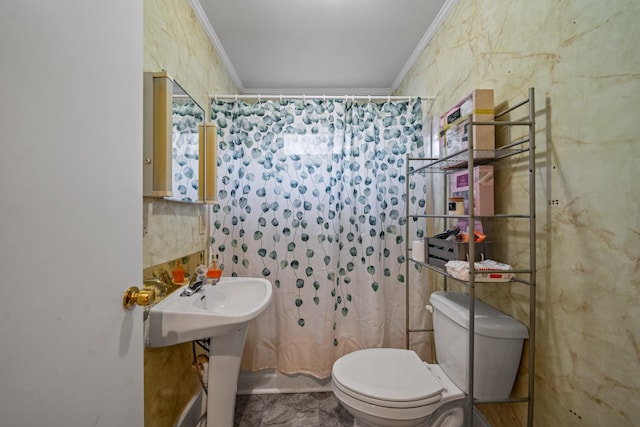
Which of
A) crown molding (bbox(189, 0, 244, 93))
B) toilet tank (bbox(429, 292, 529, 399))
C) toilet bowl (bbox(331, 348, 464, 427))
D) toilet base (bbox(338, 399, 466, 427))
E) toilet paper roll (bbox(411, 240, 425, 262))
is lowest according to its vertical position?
toilet base (bbox(338, 399, 466, 427))

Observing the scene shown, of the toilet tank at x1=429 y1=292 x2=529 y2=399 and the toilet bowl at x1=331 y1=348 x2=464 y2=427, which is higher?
the toilet tank at x1=429 y1=292 x2=529 y2=399

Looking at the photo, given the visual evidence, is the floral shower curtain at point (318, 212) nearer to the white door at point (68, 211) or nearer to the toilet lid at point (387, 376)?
the toilet lid at point (387, 376)

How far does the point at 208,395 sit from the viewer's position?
1388 millimetres

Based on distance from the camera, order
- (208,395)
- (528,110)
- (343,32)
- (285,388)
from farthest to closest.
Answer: (285,388) → (343,32) → (208,395) → (528,110)

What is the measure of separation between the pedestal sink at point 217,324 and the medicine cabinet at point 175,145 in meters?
0.49

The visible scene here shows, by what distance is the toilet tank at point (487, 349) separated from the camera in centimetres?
108

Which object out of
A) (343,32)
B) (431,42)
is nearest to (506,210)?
(431,42)

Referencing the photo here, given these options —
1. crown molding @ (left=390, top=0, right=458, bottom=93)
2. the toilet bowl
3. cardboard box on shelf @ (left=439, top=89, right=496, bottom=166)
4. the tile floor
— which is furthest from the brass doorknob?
crown molding @ (left=390, top=0, right=458, bottom=93)

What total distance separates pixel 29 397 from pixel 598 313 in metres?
1.31

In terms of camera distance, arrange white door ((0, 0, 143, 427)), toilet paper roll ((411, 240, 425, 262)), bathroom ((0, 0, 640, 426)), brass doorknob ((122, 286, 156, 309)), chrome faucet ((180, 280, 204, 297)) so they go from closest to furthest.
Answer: white door ((0, 0, 143, 427))
brass doorknob ((122, 286, 156, 309))
bathroom ((0, 0, 640, 426))
chrome faucet ((180, 280, 204, 297))
toilet paper roll ((411, 240, 425, 262))

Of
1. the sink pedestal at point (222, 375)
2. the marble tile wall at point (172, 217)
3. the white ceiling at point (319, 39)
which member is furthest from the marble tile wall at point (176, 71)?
the sink pedestal at point (222, 375)

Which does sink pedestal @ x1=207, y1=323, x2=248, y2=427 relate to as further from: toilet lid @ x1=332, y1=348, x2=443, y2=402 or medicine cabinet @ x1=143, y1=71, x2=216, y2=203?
medicine cabinet @ x1=143, y1=71, x2=216, y2=203

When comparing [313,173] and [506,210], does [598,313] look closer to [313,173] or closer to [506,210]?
[506,210]

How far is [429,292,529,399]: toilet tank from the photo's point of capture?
1.08 metres
